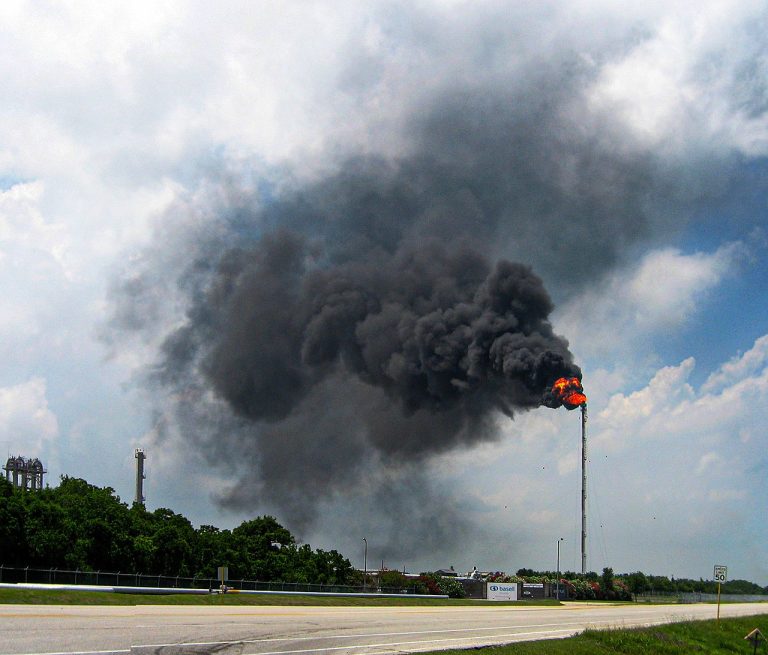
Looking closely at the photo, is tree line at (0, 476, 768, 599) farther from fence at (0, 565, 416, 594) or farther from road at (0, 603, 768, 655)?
road at (0, 603, 768, 655)

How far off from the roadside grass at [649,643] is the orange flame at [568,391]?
24.0 meters

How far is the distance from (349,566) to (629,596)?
146 feet

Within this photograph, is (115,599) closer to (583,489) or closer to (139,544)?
(139,544)

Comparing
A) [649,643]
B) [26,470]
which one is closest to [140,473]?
[26,470]

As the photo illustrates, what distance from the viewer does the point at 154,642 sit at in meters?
17.0

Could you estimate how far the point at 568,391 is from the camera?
65.9 m

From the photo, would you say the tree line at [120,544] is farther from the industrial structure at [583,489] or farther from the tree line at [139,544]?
the industrial structure at [583,489]

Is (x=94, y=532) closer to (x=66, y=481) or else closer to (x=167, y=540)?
(x=167, y=540)

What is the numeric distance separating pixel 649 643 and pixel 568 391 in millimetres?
36599

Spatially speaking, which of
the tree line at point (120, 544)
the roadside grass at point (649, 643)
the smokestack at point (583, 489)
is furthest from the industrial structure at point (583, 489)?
the roadside grass at point (649, 643)

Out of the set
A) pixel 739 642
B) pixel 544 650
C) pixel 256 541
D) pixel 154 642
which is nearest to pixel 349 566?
pixel 256 541

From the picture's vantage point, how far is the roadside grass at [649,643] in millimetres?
23828

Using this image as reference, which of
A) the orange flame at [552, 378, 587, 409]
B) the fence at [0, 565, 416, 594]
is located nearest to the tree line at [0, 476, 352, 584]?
the fence at [0, 565, 416, 594]

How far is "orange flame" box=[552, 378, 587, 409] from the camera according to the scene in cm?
6581
